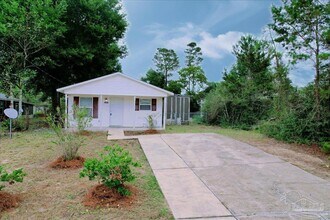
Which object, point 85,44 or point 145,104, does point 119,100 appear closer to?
point 145,104

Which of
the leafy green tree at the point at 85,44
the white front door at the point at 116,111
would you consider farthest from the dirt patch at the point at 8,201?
the leafy green tree at the point at 85,44

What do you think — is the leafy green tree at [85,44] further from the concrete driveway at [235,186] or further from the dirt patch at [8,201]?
the dirt patch at [8,201]

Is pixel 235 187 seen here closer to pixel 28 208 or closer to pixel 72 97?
pixel 28 208

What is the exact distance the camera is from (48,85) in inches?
850

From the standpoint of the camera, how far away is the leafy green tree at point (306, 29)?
34.0 ft

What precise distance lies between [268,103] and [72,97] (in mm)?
13705

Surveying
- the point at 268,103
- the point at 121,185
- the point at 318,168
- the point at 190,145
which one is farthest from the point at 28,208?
the point at 268,103

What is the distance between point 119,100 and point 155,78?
19564 millimetres

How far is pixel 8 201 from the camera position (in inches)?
167

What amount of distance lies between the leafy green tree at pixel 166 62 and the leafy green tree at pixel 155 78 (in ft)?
2.85

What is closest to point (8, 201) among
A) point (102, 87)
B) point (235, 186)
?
point (235, 186)

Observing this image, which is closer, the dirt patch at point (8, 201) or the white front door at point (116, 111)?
the dirt patch at point (8, 201)

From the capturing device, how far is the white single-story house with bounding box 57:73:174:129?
1569cm

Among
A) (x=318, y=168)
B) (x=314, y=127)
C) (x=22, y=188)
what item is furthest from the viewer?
(x=314, y=127)
